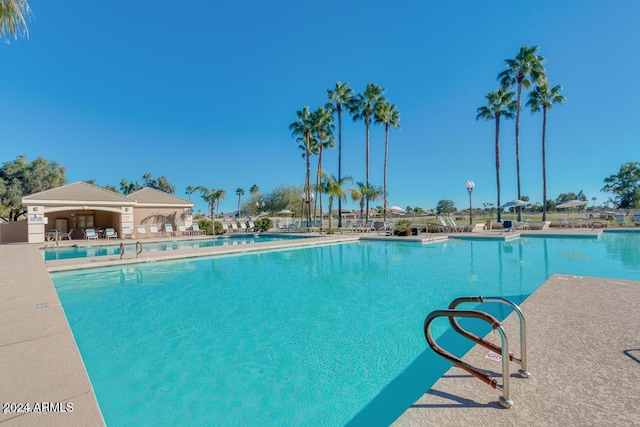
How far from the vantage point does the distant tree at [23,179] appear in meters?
33.2

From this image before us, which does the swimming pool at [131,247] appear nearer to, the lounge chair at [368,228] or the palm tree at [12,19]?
the lounge chair at [368,228]

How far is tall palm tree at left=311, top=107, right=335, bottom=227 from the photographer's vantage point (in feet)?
89.8

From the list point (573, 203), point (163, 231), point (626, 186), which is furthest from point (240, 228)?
point (626, 186)

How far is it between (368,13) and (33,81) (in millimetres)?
24534

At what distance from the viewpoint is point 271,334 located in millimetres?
4945

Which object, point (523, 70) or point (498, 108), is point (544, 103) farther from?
point (523, 70)

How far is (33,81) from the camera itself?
74.8ft

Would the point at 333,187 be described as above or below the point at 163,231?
above

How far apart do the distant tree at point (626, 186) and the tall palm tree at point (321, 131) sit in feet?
131

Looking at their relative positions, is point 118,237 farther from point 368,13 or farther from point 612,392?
point 612,392

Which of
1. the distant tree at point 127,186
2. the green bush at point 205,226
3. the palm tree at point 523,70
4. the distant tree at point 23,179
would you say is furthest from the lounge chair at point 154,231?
the distant tree at point 127,186

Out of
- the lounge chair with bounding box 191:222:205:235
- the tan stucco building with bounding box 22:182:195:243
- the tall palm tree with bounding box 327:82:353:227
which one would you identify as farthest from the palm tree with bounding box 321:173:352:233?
the tan stucco building with bounding box 22:182:195:243

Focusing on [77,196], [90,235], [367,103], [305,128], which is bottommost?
[90,235]

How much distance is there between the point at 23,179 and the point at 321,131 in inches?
1379
